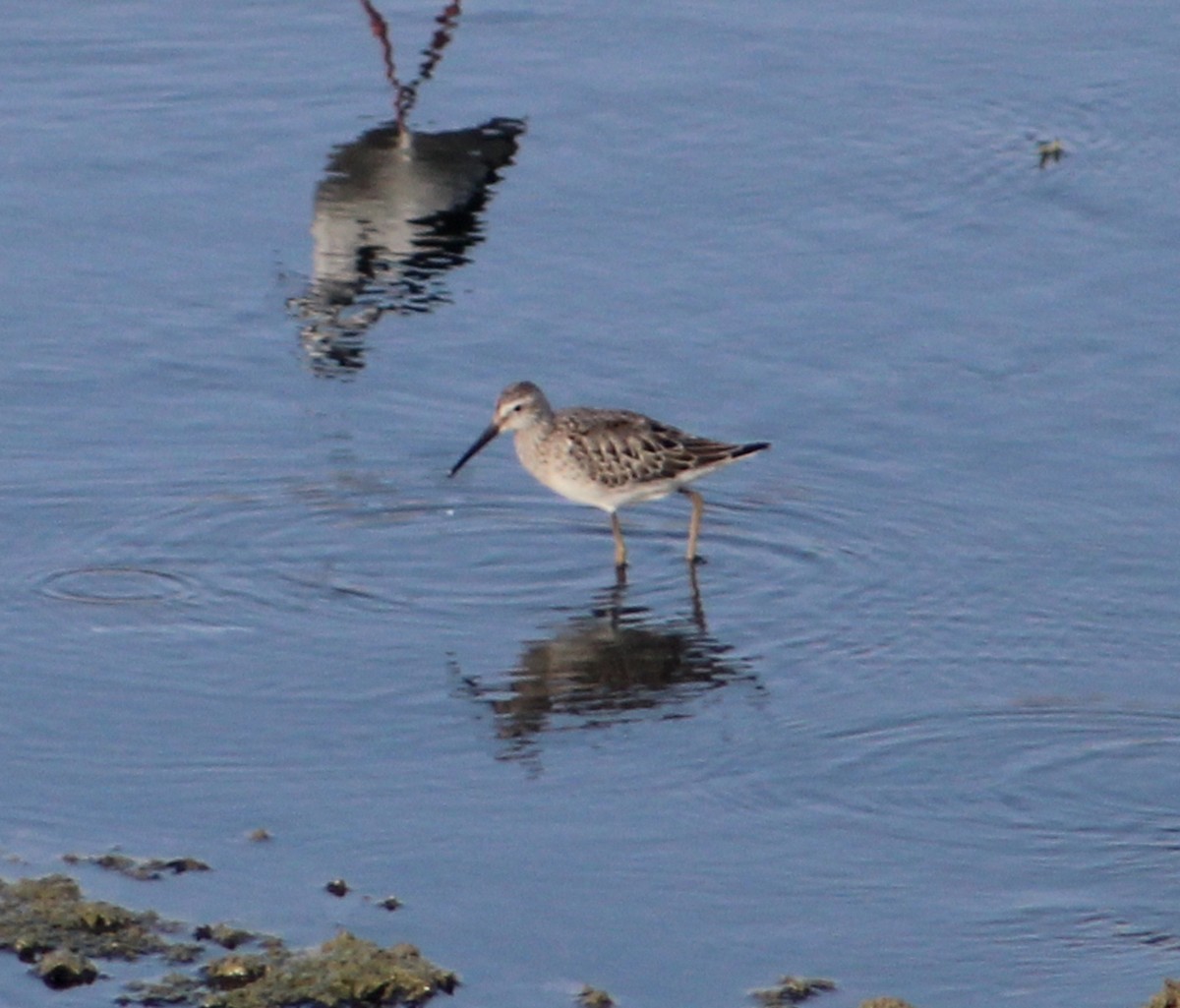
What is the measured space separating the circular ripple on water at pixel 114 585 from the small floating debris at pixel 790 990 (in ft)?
11.6

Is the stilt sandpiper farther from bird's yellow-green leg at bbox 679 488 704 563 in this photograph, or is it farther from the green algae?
the green algae

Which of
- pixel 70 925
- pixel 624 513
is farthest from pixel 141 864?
pixel 624 513

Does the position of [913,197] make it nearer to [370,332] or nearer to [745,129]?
[745,129]

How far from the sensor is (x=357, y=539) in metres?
9.98

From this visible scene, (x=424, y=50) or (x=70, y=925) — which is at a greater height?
(x=424, y=50)

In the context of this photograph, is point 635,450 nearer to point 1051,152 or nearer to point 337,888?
point 337,888

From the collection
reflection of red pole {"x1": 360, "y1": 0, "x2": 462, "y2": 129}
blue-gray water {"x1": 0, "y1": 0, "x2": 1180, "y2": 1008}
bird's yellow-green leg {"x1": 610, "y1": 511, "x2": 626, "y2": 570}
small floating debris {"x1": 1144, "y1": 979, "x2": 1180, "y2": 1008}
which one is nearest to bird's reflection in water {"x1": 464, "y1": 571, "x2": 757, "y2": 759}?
blue-gray water {"x1": 0, "y1": 0, "x2": 1180, "y2": 1008}

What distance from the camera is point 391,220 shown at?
14039 mm

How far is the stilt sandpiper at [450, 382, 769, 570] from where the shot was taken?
10016 millimetres

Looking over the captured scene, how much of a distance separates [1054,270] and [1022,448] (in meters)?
2.06

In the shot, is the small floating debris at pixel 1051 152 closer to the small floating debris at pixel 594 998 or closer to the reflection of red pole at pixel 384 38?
the reflection of red pole at pixel 384 38

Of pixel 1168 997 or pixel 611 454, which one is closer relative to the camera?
pixel 1168 997

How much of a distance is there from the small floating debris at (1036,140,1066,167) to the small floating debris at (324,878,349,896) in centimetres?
816

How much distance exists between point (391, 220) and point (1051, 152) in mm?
3679
